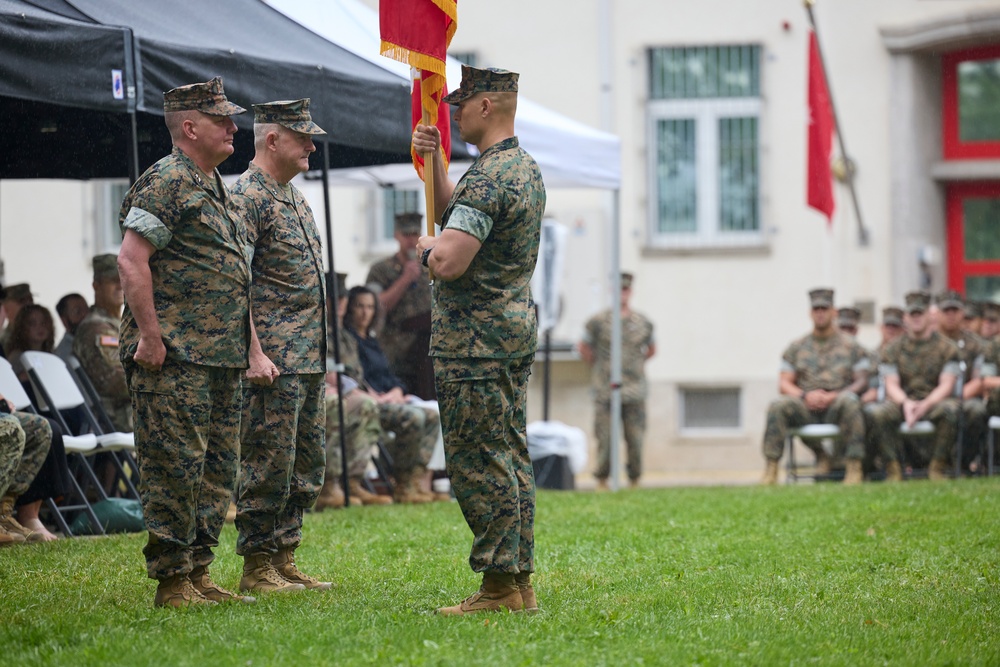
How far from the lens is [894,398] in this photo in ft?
48.3

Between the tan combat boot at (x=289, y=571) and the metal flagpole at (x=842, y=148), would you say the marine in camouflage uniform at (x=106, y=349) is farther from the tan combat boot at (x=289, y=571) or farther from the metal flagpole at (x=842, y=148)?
the metal flagpole at (x=842, y=148)

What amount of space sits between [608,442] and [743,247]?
397cm

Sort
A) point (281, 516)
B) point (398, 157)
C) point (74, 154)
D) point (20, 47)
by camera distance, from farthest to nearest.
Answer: point (398, 157) → point (74, 154) → point (20, 47) → point (281, 516)

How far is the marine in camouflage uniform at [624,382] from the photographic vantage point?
15.2 m

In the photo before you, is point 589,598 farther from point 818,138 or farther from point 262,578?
point 818,138

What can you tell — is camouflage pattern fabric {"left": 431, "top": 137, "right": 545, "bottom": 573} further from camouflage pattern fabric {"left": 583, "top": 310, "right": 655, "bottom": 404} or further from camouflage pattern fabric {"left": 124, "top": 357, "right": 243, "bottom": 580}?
camouflage pattern fabric {"left": 583, "top": 310, "right": 655, "bottom": 404}

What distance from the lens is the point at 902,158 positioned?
58.4 ft

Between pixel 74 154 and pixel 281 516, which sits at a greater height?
pixel 74 154

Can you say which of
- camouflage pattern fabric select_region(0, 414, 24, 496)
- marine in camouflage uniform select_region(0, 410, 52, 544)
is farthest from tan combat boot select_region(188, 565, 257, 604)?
marine in camouflage uniform select_region(0, 410, 52, 544)

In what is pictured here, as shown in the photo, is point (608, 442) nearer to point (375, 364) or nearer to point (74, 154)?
point (375, 364)

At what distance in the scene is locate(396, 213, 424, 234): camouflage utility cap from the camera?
42.3ft

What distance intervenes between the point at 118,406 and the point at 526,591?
5.01 meters

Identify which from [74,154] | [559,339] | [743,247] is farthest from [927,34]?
[74,154]

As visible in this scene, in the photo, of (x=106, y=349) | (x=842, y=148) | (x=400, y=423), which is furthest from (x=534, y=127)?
(x=842, y=148)
